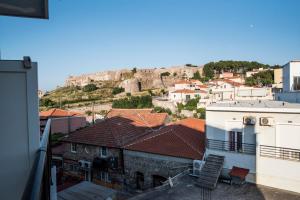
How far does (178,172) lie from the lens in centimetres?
1348

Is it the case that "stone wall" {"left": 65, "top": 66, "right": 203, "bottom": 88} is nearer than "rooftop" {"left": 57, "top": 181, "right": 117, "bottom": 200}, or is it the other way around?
"rooftop" {"left": 57, "top": 181, "right": 117, "bottom": 200}

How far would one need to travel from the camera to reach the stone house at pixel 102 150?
16422 millimetres

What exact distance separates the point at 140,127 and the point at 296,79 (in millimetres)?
11121

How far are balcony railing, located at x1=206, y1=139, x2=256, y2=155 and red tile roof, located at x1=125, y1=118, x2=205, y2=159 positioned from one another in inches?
43.6

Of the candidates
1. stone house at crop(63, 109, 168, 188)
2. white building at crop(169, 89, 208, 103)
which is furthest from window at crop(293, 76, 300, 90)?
white building at crop(169, 89, 208, 103)

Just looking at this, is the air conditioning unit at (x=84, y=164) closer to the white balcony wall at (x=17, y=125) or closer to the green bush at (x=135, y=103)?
the white balcony wall at (x=17, y=125)

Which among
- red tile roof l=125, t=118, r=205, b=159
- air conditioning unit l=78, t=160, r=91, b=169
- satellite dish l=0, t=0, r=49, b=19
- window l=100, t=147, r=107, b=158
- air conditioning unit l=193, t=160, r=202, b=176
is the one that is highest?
satellite dish l=0, t=0, r=49, b=19

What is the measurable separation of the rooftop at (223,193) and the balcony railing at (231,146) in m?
1.38

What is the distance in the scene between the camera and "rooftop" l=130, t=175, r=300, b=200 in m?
9.77

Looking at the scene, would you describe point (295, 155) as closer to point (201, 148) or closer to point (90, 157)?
point (201, 148)

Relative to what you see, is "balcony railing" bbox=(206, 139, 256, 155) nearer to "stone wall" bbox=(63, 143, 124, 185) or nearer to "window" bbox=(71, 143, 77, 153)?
"stone wall" bbox=(63, 143, 124, 185)

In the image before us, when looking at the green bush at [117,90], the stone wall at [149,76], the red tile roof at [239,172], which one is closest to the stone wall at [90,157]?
the red tile roof at [239,172]

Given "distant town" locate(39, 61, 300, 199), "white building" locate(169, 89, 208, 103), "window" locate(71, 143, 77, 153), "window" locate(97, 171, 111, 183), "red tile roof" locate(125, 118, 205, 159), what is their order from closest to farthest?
"distant town" locate(39, 61, 300, 199) < "red tile roof" locate(125, 118, 205, 159) < "window" locate(97, 171, 111, 183) < "window" locate(71, 143, 77, 153) < "white building" locate(169, 89, 208, 103)

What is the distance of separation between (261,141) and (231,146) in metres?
1.32
